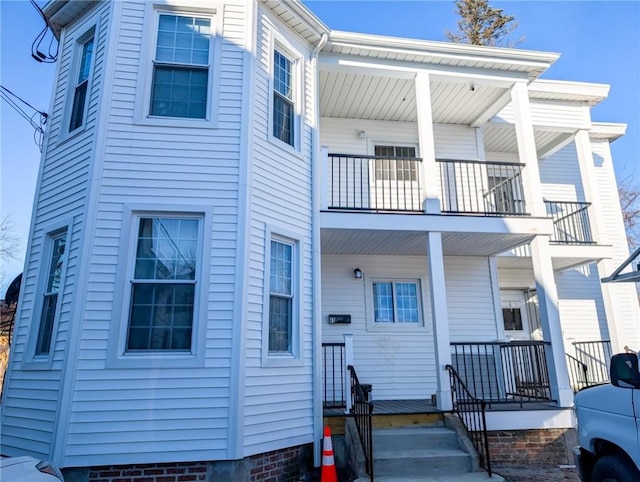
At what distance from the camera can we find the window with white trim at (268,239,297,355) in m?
5.67

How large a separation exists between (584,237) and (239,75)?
8.06 metres

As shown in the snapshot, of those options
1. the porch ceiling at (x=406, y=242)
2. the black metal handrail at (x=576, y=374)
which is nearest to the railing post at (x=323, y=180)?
the porch ceiling at (x=406, y=242)

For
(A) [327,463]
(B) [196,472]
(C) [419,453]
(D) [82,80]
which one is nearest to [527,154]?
(C) [419,453]

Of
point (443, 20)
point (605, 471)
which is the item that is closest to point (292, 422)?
point (605, 471)

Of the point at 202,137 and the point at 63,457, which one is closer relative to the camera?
the point at 63,457

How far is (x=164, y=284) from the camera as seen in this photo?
5.13 m

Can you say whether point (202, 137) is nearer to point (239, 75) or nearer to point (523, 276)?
point (239, 75)

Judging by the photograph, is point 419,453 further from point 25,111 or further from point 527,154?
point 25,111

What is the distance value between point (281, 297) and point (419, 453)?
2.74 m

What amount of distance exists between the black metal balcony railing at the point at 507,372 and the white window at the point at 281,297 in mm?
2920

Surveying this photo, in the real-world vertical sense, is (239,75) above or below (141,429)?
above

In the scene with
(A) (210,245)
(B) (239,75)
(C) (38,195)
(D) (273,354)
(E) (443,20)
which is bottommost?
(D) (273,354)

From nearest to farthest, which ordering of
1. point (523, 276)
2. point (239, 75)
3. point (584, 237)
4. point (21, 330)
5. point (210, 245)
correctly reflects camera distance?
point (210, 245) → point (21, 330) → point (239, 75) → point (584, 237) → point (523, 276)

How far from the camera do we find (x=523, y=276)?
10.1 m
